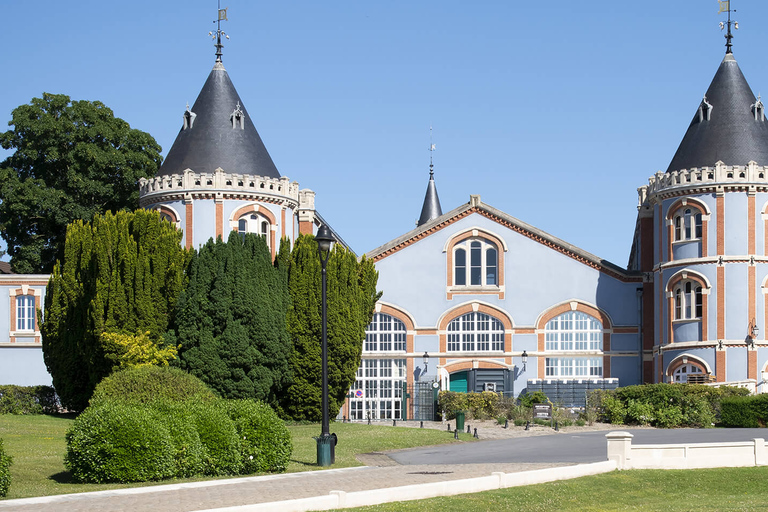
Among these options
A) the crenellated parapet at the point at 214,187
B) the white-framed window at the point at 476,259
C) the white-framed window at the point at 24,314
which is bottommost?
the white-framed window at the point at 24,314

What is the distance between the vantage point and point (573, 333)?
154ft

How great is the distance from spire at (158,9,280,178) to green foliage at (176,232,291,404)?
306 inches

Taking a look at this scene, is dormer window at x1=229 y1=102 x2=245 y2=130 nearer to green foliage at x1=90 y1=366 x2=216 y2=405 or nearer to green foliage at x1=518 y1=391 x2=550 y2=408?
green foliage at x1=518 y1=391 x2=550 y2=408

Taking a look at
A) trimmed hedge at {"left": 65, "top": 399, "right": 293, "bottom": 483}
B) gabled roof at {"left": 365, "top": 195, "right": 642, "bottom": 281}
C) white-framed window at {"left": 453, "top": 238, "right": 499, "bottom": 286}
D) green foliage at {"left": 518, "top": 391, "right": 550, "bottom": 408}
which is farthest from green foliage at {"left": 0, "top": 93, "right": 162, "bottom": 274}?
trimmed hedge at {"left": 65, "top": 399, "right": 293, "bottom": 483}

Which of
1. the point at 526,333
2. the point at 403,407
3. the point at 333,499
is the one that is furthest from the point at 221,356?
the point at 333,499

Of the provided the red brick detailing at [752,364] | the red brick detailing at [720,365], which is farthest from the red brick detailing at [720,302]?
the red brick detailing at [752,364]

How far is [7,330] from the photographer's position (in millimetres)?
48125

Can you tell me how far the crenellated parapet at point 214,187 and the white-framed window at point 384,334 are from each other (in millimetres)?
Result: 7062

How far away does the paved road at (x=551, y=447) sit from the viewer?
1002 inches

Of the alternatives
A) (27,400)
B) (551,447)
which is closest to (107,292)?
(27,400)

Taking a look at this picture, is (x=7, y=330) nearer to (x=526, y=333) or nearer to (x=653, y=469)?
(x=526, y=333)

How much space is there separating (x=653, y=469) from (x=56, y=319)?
2369cm

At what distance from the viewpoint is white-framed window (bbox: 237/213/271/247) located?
4400cm

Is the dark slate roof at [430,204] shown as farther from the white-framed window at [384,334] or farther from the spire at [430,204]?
the white-framed window at [384,334]
